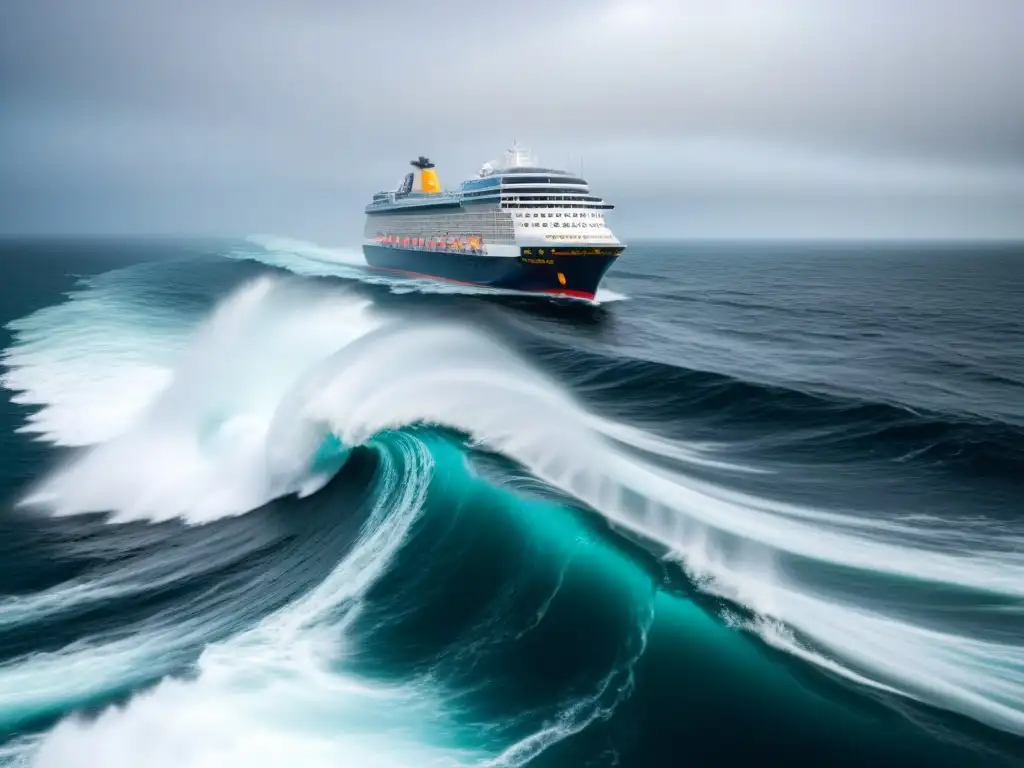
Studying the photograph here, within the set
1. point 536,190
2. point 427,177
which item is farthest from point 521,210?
point 427,177

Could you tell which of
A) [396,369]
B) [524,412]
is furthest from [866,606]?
[396,369]

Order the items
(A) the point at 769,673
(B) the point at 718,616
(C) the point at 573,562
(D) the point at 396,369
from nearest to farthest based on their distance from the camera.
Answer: (A) the point at 769,673
(B) the point at 718,616
(C) the point at 573,562
(D) the point at 396,369

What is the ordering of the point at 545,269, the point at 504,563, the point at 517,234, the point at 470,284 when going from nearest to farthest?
the point at 504,563 < the point at 545,269 < the point at 517,234 < the point at 470,284

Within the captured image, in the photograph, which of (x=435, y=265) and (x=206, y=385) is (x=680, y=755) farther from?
(x=435, y=265)

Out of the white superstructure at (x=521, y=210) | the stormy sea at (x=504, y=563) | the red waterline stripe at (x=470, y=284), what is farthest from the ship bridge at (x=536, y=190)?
the stormy sea at (x=504, y=563)

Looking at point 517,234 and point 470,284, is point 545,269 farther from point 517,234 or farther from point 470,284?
point 470,284

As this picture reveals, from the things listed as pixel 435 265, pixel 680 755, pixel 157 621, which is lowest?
pixel 157 621
